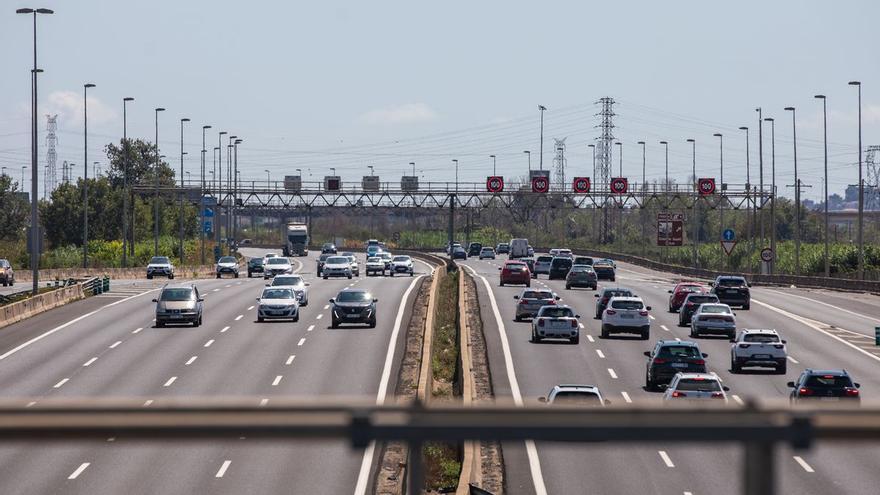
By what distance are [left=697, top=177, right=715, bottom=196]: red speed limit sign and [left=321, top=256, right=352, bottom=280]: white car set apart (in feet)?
132

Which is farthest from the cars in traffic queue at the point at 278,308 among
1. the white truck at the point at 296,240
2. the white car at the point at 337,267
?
the white truck at the point at 296,240

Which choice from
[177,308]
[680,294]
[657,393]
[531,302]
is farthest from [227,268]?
[657,393]

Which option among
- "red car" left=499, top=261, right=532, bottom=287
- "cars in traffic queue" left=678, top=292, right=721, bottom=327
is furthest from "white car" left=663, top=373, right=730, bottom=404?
"red car" left=499, top=261, right=532, bottom=287

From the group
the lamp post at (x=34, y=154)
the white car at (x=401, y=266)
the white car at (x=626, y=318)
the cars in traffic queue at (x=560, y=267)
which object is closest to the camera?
the white car at (x=626, y=318)

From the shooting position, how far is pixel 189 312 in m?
58.7

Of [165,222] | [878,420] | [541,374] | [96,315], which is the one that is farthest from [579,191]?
[878,420]

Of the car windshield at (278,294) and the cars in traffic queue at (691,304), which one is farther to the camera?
→ the cars in traffic queue at (691,304)

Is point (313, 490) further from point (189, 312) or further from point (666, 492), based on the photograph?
point (189, 312)

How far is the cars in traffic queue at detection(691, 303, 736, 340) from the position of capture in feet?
183

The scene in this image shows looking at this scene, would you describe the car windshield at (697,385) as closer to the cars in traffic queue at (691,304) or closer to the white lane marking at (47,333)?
the white lane marking at (47,333)

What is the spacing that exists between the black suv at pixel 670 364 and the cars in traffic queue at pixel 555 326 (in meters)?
12.9

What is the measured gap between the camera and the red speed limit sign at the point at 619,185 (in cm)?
13300

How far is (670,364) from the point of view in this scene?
39.4 m

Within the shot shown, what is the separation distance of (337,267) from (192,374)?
5740 centimetres
